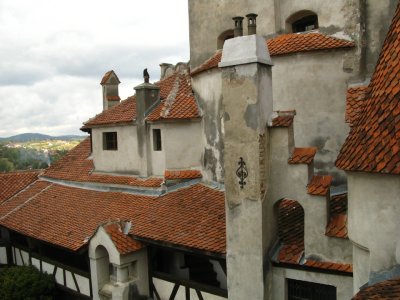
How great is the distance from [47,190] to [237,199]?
12267mm

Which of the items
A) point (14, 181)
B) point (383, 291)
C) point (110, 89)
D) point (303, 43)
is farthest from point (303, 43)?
point (14, 181)

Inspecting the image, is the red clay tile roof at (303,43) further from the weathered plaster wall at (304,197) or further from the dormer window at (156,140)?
the dormer window at (156,140)

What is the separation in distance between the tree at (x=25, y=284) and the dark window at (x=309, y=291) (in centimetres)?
988

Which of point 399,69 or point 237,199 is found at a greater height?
point 399,69

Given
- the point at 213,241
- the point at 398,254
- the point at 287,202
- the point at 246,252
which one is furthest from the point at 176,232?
the point at 398,254

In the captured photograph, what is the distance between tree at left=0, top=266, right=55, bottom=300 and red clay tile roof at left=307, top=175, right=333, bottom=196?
11.3 m

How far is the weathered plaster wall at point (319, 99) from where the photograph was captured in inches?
456

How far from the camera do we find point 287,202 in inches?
465

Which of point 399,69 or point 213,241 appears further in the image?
point 213,241

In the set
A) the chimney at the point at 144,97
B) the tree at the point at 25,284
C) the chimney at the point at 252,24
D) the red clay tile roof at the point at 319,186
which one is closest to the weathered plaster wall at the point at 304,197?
the red clay tile roof at the point at 319,186

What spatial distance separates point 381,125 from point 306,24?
7.25m

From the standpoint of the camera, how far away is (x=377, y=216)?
7.14 meters

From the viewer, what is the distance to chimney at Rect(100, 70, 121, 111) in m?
22.0

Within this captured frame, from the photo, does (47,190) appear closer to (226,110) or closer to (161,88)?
(161,88)
